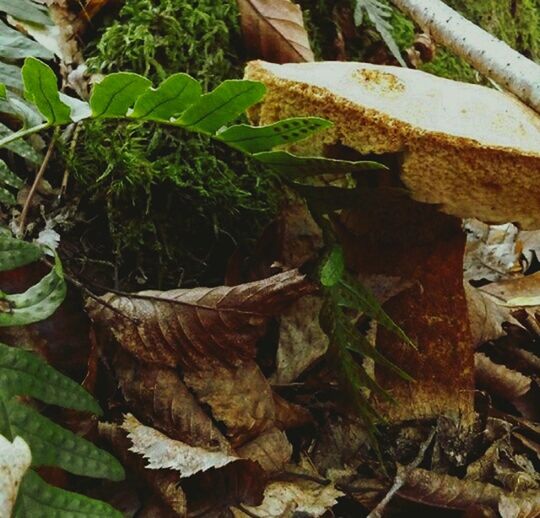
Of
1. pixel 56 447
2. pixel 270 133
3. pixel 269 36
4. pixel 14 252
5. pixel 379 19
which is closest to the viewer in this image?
pixel 56 447

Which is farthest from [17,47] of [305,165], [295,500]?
[295,500]

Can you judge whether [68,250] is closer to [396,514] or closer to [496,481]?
[396,514]

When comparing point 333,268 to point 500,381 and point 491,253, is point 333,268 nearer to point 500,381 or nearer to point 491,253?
point 500,381

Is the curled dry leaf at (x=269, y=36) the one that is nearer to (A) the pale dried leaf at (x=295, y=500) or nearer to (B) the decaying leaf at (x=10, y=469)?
(A) the pale dried leaf at (x=295, y=500)

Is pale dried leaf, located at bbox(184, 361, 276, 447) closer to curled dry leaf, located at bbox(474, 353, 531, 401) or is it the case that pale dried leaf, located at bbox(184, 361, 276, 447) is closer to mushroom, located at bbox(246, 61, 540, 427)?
mushroom, located at bbox(246, 61, 540, 427)

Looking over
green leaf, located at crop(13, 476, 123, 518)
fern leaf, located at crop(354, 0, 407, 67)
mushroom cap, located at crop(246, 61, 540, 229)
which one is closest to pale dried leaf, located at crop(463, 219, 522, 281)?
fern leaf, located at crop(354, 0, 407, 67)

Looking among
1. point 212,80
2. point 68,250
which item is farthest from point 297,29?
point 68,250
